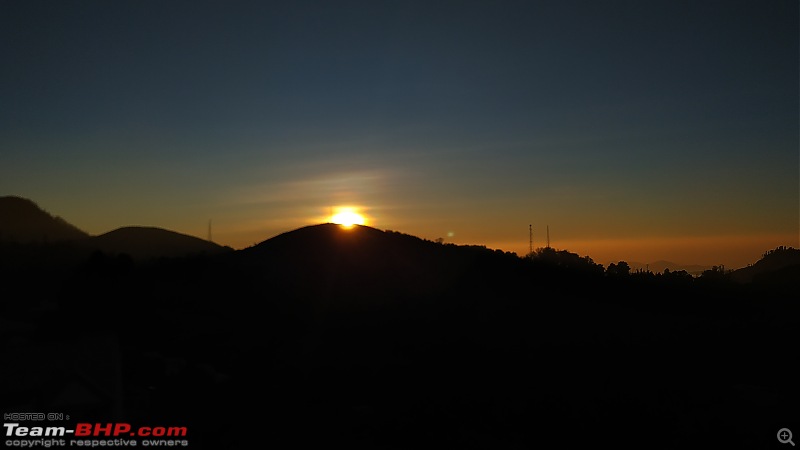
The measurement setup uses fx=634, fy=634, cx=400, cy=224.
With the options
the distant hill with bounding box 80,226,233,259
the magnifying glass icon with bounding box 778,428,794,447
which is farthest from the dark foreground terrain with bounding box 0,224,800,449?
the distant hill with bounding box 80,226,233,259

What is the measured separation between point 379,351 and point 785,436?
17.7 m

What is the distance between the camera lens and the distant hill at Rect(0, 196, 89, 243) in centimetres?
10831

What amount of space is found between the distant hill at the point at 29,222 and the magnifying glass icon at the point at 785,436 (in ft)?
350

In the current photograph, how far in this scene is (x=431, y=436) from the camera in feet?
71.1

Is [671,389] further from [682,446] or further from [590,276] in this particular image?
[590,276]

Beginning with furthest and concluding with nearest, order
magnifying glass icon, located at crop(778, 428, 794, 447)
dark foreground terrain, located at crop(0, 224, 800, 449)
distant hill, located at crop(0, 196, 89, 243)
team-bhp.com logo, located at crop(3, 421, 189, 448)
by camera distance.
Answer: distant hill, located at crop(0, 196, 89, 243) → magnifying glass icon, located at crop(778, 428, 794, 447) → dark foreground terrain, located at crop(0, 224, 800, 449) → team-bhp.com logo, located at crop(3, 421, 189, 448)

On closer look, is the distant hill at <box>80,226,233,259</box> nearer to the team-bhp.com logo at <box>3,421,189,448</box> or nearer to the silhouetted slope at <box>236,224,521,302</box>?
the silhouetted slope at <box>236,224,521,302</box>

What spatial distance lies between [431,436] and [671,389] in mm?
13232

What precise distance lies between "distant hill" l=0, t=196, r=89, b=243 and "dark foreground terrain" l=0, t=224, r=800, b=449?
6803 centimetres

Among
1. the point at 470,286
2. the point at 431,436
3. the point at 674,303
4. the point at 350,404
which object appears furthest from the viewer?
the point at 674,303

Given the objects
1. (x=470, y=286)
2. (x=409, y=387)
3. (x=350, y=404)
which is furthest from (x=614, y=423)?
(x=470, y=286)
